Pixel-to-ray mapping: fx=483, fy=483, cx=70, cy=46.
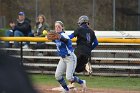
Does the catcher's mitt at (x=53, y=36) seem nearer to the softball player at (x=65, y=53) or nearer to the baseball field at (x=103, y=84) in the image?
the softball player at (x=65, y=53)

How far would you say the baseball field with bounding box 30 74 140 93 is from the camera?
12.3 metres

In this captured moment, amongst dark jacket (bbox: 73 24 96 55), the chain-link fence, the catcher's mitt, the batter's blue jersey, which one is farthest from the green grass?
the chain-link fence

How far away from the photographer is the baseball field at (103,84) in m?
12.3

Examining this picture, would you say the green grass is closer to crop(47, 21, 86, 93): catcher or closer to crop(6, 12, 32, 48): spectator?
crop(6, 12, 32, 48): spectator

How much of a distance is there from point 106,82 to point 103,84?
0.52 m

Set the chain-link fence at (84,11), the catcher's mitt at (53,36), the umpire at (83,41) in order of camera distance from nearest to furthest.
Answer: the catcher's mitt at (53,36), the umpire at (83,41), the chain-link fence at (84,11)

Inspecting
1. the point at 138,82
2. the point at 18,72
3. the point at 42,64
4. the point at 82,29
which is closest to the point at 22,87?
the point at 18,72

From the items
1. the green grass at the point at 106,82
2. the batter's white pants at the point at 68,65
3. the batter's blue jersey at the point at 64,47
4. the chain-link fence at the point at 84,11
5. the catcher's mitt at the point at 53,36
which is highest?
the chain-link fence at the point at 84,11

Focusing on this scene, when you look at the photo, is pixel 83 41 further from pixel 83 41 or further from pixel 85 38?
pixel 85 38

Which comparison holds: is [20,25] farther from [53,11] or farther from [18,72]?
[18,72]

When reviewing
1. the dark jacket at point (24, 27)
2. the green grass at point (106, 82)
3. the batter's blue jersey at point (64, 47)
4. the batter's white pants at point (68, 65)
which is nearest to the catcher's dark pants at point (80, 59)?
the batter's white pants at point (68, 65)

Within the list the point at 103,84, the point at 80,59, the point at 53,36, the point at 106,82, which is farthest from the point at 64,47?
the point at 106,82

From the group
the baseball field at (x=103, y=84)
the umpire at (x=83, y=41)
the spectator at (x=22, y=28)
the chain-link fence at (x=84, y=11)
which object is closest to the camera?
the umpire at (x=83, y=41)

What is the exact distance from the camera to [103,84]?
13.5 meters
